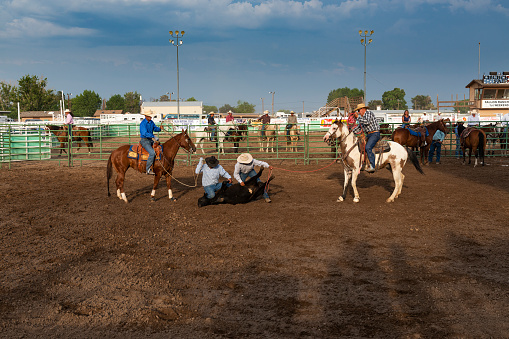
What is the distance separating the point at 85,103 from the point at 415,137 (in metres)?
104

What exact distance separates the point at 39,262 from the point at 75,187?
6.45m

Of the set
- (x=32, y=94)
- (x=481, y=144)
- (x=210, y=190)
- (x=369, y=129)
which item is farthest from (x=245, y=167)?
(x=32, y=94)

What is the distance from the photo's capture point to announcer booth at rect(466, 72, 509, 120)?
43125 mm

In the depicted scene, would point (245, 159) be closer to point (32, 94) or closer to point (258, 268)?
point (258, 268)

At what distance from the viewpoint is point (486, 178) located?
478 inches

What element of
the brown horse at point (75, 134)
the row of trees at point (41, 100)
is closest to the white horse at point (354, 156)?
the brown horse at point (75, 134)

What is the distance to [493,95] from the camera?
145 feet

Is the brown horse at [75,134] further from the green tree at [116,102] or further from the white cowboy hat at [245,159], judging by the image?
the green tree at [116,102]

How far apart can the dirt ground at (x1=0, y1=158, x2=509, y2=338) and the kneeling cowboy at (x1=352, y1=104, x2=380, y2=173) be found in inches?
39.6

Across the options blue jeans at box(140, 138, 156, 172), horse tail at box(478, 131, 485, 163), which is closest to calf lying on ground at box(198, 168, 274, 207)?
blue jeans at box(140, 138, 156, 172)

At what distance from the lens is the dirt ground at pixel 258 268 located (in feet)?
11.6

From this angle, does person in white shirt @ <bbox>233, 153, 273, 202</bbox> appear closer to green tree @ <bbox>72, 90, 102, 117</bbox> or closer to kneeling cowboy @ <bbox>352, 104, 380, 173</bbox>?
kneeling cowboy @ <bbox>352, 104, 380, 173</bbox>

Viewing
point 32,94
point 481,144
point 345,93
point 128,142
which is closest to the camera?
point 481,144

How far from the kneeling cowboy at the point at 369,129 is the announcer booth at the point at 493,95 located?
40.8m
